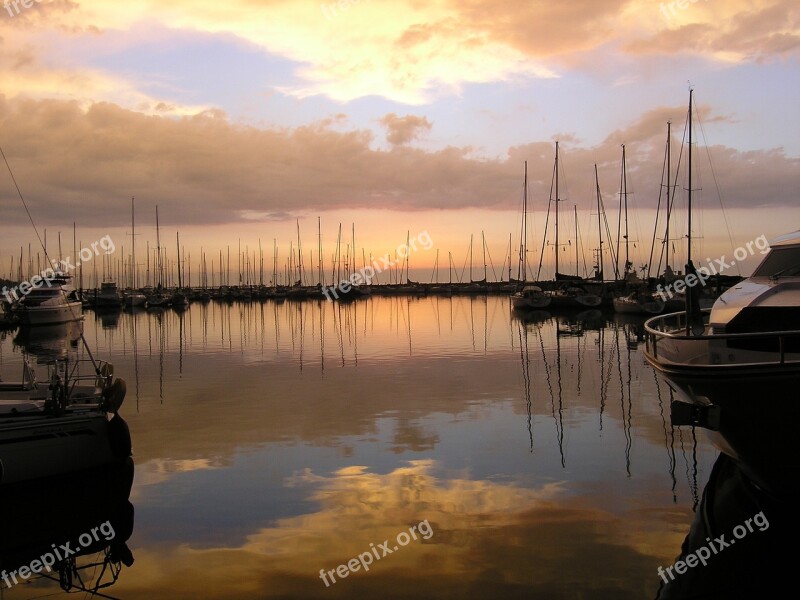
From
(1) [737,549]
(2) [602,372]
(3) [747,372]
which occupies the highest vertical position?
(3) [747,372]

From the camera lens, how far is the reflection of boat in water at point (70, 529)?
917 cm

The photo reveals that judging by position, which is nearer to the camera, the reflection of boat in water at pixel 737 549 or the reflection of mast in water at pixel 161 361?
the reflection of boat in water at pixel 737 549

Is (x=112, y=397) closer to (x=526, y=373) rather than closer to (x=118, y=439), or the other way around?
(x=118, y=439)

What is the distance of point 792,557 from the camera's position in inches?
352

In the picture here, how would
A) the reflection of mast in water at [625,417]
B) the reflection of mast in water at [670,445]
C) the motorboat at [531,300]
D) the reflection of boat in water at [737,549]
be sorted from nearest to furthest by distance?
the reflection of boat in water at [737,549] < the reflection of mast in water at [670,445] < the reflection of mast in water at [625,417] < the motorboat at [531,300]

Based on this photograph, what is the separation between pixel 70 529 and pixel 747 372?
1047 centimetres

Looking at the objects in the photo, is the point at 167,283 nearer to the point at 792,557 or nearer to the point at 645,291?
the point at 645,291

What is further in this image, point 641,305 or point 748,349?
point 641,305

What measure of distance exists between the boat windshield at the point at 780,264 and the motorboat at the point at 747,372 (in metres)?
0.21

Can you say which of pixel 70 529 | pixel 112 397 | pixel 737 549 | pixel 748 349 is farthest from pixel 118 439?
pixel 748 349

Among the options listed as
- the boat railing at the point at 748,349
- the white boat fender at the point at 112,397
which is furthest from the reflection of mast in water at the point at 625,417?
the white boat fender at the point at 112,397

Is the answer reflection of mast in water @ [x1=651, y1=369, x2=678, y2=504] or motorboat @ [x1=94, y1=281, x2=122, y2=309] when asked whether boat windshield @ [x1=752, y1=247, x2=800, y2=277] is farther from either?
motorboat @ [x1=94, y1=281, x2=122, y2=309]

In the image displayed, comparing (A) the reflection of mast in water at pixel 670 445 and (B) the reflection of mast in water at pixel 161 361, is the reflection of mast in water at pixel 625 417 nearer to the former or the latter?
(A) the reflection of mast in water at pixel 670 445

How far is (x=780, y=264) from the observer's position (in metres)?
13.1
